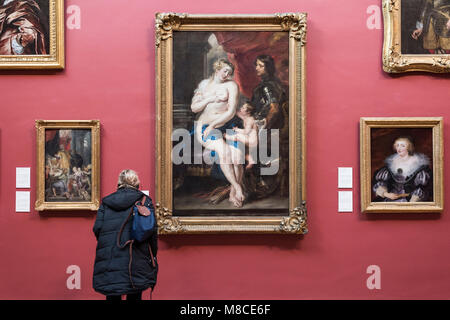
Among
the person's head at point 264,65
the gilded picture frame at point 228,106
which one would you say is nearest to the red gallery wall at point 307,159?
the gilded picture frame at point 228,106

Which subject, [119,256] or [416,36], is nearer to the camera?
[119,256]

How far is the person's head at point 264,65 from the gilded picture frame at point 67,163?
2208mm

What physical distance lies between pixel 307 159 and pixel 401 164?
121cm

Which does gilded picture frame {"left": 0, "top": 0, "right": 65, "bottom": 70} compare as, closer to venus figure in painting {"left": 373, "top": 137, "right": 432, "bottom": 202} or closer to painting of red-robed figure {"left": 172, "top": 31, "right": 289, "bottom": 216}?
painting of red-robed figure {"left": 172, "top": 31, "right": 289, "bottom": 216}

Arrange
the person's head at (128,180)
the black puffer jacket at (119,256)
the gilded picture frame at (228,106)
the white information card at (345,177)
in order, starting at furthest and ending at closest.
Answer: the white information card at (345,177) → the gilded picture frame at (228,106) → the person's head at (128,180) → the black puffer jacket at (119,256)

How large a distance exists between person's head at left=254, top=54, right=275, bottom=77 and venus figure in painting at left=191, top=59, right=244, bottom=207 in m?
0.34

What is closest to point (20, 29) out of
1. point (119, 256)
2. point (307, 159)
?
point (119, 256)

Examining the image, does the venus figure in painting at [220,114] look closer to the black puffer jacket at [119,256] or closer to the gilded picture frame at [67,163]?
the gilded picture frame at [67,163]

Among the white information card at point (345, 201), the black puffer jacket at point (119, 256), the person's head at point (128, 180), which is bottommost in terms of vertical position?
the black puffer jacket at point (119, 256)

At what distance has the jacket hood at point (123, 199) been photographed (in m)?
4.97

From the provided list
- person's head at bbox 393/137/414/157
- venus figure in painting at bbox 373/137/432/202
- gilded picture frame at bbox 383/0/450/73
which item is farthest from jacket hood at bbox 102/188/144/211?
gilded picture frame at bbox 383/0/450/73

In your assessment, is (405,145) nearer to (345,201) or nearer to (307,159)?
(345,201)

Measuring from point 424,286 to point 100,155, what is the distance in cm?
458

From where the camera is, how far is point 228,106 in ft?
21.2
